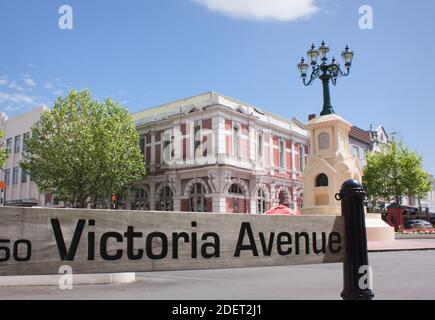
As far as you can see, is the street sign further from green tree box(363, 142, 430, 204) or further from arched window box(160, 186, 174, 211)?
green tree box(363, 142, 430, 204)

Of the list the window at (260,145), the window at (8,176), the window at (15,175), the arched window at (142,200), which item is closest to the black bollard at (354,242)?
the window at (260,145)

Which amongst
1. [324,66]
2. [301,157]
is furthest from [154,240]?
[301,157]

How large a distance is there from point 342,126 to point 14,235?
24.2 m

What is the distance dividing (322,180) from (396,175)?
82.4 ft

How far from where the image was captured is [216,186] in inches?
1303

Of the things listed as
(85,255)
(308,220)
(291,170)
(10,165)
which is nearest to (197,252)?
(85,255)

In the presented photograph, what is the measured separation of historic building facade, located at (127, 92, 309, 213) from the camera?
110ft

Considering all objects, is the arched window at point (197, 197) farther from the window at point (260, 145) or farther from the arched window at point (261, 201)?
the window at point (260, 145)

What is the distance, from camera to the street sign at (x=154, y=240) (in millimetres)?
2492

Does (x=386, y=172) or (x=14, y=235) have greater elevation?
(x=386, y=172)

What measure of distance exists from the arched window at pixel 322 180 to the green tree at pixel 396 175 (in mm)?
24481

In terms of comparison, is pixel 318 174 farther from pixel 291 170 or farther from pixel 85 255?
pixel 85 255

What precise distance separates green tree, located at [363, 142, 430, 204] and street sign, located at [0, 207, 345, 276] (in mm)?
46103

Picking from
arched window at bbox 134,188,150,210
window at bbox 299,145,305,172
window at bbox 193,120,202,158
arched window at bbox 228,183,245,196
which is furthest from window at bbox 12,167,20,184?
window at bbox 299,145,305,172
